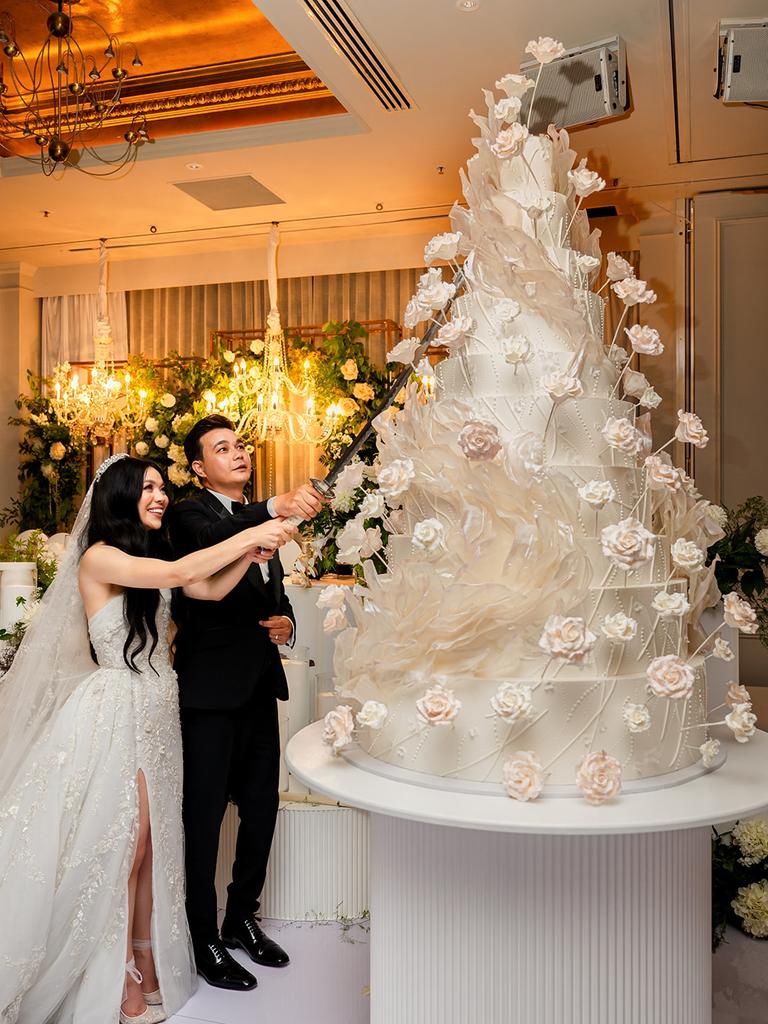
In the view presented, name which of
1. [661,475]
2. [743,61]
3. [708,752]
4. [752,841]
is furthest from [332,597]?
[743,61]

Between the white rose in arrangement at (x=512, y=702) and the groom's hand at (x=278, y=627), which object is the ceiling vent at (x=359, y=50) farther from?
the white rose in arrangement at (x=512, y=702)

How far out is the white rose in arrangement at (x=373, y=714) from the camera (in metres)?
2.20

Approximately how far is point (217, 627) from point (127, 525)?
49cm

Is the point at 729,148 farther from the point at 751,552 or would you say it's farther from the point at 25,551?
the point at 25,551

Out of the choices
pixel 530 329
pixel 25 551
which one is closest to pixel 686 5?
pixel 530 329

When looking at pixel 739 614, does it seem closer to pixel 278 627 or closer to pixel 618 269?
pixel 618 269

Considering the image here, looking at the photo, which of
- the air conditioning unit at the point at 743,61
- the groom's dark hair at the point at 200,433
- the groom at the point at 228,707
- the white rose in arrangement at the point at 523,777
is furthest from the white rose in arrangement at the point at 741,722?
the air conditioning unit at the point at 743,61

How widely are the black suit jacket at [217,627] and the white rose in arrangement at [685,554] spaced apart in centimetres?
150

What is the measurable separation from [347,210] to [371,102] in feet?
7.21

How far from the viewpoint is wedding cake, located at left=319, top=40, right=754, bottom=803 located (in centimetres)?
208

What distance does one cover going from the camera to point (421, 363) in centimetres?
251

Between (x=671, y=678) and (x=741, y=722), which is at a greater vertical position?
(x=671, y=678)

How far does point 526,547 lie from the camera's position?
2100 millimetres

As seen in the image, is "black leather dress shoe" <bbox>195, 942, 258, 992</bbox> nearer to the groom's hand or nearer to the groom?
the groom
